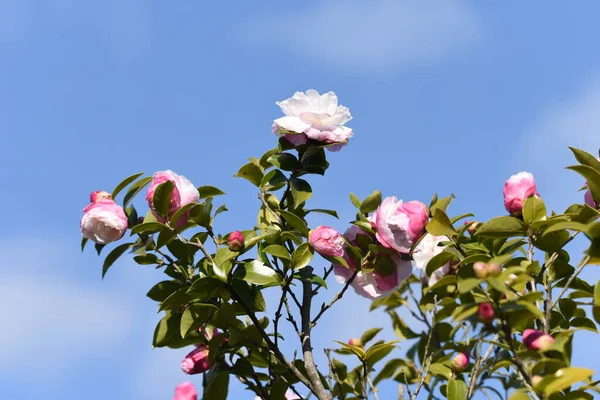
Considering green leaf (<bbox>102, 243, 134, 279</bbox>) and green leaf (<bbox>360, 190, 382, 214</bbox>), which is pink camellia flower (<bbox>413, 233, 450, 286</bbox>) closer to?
green leaf (<bbox>360, 190, 382, 214</bbox>)

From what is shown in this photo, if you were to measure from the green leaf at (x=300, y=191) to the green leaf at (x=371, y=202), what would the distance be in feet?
0.50

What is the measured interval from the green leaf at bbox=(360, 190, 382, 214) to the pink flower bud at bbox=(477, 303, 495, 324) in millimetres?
739

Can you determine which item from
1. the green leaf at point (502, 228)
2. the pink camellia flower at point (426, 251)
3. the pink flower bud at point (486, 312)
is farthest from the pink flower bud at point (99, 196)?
the pink flower bud at point (486, 312)

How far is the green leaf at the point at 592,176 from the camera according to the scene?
153 cm

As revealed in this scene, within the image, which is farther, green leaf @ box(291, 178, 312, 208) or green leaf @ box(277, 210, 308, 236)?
green leaf @ box(291, 178, 312, 208)

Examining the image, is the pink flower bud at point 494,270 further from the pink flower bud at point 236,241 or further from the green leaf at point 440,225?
the pink flower bud at point 236,241

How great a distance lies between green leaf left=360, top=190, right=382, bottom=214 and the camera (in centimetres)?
194

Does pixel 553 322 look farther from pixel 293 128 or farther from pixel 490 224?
pixel 293 128

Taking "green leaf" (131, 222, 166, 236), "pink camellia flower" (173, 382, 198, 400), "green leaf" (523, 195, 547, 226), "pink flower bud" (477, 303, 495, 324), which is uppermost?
"green leaf" (131, 222, 166, 236)

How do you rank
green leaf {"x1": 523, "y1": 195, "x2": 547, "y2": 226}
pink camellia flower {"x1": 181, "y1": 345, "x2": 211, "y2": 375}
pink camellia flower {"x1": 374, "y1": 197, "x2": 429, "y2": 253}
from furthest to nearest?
1. pink camellia flower {"x1": 181, "y1": 345, "x2": 211, "y2": 375}
2. pink camellia flower {"x1": 374, "y1": 197, "x2": 429, "y2": 253}
3. green leaf {"x1": 523, "y1": 195, "x2": 547, "y2": 226}

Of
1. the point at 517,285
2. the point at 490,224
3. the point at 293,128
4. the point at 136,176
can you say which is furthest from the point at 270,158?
the point at 517,285

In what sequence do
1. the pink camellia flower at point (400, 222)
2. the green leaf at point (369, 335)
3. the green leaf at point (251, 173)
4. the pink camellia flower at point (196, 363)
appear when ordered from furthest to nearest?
the green leaf at point (369, 335)
the green leaf at point (251, 173)
the pink camellia flower at point (196, 363)
the pink camellia flower at point (400, 222)

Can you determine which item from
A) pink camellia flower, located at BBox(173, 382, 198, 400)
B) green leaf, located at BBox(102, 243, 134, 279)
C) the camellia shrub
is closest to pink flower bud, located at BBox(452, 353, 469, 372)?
the camellia shrub

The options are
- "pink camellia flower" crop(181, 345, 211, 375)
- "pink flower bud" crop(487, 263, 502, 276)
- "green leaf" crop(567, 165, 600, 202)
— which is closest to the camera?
"pink flower bud" crop(487, 263, 502, 276)
